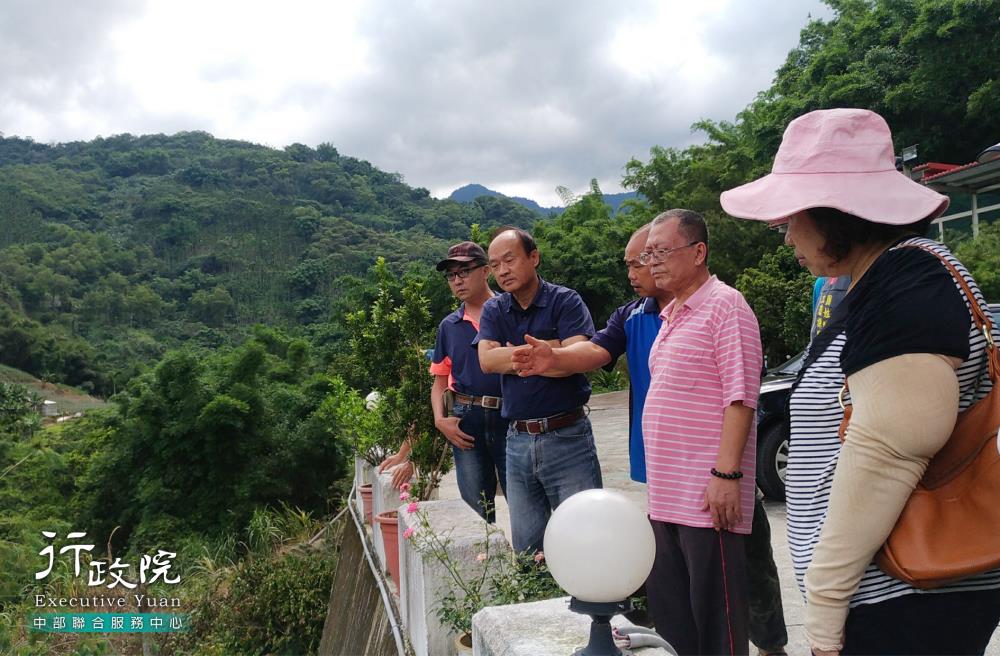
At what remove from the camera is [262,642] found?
7.62 m

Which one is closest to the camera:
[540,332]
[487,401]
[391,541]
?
[540,332]

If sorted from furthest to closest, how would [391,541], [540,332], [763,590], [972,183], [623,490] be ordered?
[972,183] < [623,490] < [391,541] < [540,332] < [763,590]

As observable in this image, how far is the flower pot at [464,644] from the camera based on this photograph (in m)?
2.73

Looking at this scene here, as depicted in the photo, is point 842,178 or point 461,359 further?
point 461,359

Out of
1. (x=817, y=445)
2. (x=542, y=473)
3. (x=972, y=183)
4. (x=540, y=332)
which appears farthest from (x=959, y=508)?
(x=972, y=183)

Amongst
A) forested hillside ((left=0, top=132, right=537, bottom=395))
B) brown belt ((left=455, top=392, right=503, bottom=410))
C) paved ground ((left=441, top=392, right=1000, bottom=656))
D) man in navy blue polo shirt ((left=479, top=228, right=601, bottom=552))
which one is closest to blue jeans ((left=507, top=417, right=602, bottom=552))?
man in navy blue polo shirt ((left=479, top=228, right=601, bottom=552))

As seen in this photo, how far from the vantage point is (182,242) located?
302ft

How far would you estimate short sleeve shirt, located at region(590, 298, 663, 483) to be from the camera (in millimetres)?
2922

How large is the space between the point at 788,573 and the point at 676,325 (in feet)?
7.81

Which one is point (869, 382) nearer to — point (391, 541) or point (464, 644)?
point (464, 644)

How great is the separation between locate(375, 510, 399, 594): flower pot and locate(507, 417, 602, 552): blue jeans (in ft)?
5.31

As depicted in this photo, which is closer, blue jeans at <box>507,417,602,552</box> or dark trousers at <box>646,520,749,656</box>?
dark trousers at <box>646,520,749,656</box>

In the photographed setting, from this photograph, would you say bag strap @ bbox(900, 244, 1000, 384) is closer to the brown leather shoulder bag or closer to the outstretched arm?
the brown leather shoulder bag

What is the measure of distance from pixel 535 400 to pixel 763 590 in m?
1.09
